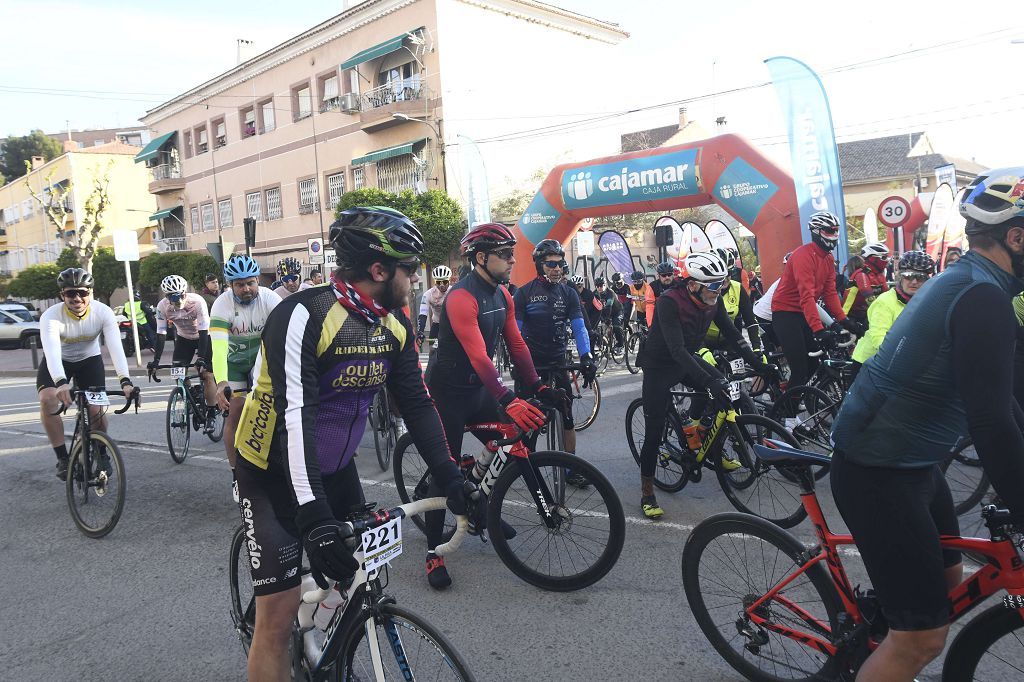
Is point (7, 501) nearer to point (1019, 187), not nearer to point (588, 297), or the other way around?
point (1019, 187)

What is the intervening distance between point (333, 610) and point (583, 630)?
1571 mm

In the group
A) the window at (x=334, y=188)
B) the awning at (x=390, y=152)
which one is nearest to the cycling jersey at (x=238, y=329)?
the awning at (x=390, y=152)

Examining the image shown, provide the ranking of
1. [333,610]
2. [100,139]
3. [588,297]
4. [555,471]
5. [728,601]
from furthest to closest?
[100,139] < [588,297] < [555,471] < [728,601] < [333,610]

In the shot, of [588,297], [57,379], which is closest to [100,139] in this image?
[588,297]

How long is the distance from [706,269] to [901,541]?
3.01 metres

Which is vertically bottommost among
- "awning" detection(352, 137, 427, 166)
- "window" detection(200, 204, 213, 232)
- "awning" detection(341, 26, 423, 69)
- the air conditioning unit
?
"window" detection(200, 204, 213, 232)

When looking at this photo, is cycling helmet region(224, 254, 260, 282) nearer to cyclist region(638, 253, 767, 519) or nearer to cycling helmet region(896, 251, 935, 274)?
cyclist region(638, 253, 767, 519)

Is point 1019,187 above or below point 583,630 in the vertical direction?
above

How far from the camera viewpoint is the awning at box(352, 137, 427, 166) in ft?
91.3

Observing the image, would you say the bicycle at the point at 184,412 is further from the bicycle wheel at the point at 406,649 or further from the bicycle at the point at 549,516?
the bicycle wheel at the point at 406,649

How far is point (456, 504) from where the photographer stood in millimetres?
2643

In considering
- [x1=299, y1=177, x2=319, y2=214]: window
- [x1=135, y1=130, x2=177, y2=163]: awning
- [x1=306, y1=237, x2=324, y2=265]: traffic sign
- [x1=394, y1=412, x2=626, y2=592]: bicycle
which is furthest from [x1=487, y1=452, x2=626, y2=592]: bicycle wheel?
[x1=135, y1=130, x2=177, y2=163]: awning

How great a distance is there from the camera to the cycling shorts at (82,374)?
618 cm

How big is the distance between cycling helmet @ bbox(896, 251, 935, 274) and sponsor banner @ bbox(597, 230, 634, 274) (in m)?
13.4
